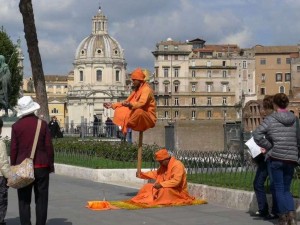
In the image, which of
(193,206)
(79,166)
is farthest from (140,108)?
(79,166)

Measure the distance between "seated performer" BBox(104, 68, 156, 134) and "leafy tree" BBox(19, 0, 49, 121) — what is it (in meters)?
17.0

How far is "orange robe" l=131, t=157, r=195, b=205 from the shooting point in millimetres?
11789

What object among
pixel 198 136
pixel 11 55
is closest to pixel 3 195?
pixel 198 136

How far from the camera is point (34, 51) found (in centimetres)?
2959

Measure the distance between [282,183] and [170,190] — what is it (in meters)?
2.71

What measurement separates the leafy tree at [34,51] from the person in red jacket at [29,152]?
20287 millimetres

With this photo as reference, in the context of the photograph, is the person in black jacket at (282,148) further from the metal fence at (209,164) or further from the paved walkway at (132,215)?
the metal fence at (209,164)

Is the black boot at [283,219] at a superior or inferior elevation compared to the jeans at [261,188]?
inferior

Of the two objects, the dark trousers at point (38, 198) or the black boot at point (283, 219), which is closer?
the dark trousers at point (38, 198)

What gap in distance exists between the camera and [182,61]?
133 m

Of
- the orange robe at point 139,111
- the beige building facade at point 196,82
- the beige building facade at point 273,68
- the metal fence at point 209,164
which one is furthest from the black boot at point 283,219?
the beige building facade at point 273,68

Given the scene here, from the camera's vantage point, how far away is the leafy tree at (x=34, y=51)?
29375mm

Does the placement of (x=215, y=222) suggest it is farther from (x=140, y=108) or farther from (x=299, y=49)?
(x=299, y=49)

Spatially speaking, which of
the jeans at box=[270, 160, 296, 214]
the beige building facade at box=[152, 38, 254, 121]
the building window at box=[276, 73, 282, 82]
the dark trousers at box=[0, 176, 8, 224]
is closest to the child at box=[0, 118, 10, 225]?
the dark trousers at box=[0, 176, 8, 224]
